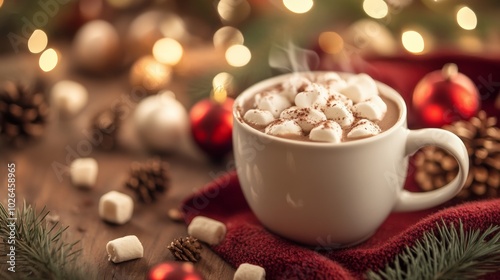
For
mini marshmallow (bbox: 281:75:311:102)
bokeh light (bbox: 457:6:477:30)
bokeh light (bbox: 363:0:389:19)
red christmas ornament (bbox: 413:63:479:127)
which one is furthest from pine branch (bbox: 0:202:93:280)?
bokeh light (bbox: 457:6:477:30)

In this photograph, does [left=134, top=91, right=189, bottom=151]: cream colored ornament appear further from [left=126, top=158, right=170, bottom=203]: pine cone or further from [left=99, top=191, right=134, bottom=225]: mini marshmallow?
[left=99, top=191, right=134, bottom=225]: mini marshmallow

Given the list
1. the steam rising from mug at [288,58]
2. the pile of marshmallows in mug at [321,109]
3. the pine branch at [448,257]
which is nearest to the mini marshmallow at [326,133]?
the pile of marshmallows in mug at [321,109]

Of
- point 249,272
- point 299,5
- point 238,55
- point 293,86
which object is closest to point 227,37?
point 238,55

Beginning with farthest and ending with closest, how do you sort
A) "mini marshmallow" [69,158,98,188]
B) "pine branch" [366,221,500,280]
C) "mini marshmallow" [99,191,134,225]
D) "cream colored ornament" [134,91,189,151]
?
1. "cream colored ornament" [134,91,189,151]
2. "mini marshmallow" [69,158,98,188]
3. "mini marshmallow" [99,191,134,225]
4. "pine branch" [366,221,500,280]

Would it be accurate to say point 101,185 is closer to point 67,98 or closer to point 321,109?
point 67,98

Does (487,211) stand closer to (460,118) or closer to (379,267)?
(379,267)
